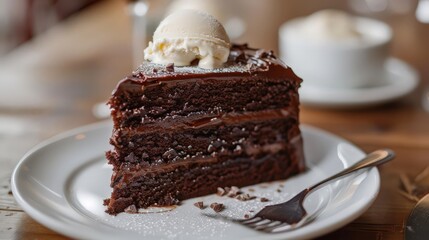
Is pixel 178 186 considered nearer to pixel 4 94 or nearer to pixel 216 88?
pixel 216 88

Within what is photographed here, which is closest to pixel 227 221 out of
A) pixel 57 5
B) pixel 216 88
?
pixel 216 88

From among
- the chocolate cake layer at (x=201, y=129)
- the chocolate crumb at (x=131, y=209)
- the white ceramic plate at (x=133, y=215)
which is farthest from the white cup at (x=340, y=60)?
the chocolate crumb at (x=131, y=209)

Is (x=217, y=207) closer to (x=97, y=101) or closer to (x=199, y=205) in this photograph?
(x=199, y=205)

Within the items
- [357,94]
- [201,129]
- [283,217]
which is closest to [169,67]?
[201,129]

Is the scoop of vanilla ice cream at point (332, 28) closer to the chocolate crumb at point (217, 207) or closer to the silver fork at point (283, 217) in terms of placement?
the silver fork at point (283, 217)

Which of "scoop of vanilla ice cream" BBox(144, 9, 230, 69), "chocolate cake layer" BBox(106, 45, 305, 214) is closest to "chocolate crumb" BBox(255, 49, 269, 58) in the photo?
"chocolate cake layer" BBox(106, 45, 305, 214)

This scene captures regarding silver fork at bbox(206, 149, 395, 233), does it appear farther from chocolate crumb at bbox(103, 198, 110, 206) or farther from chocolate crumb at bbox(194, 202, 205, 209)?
chocolate crumb at bbox(103, 198, 110, 206)
